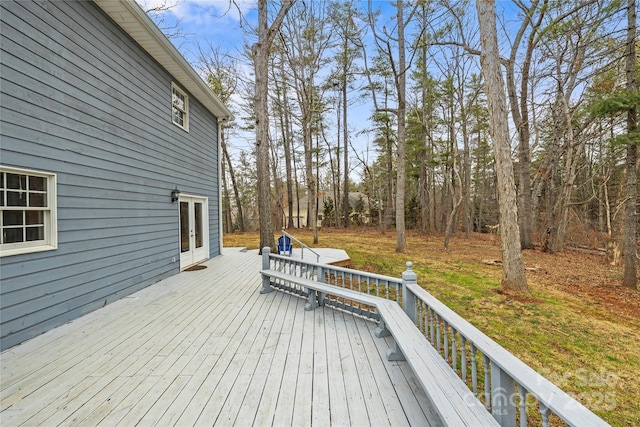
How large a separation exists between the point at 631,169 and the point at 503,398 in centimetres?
709

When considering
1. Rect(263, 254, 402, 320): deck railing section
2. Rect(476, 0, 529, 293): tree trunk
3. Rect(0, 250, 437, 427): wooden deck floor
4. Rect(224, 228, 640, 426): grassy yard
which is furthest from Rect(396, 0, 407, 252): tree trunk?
Rect(0, 250, 437, 427): wooden deck floor

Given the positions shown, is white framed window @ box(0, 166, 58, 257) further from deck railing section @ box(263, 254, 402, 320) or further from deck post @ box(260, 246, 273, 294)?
deck railing section @ box(263, 254, 402, 320)

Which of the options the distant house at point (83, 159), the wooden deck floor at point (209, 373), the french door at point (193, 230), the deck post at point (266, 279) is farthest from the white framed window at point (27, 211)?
the french door at point (193, 230)

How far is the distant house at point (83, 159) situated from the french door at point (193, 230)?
28cm

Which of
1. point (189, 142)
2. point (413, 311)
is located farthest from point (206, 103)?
point (413, 311)

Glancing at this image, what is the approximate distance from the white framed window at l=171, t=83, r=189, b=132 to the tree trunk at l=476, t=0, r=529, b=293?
669 centimetres

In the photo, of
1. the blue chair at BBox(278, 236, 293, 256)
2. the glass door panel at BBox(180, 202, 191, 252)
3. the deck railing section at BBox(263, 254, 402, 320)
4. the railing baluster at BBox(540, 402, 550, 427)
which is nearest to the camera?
the railing baluster at BBox(540, 402, 550, 427)

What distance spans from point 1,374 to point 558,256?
1379cm

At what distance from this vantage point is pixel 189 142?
7.11m

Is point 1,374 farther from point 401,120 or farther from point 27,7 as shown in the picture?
point 401,120

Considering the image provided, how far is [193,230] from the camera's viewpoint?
23.9ft

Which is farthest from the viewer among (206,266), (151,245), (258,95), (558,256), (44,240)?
(558,256)

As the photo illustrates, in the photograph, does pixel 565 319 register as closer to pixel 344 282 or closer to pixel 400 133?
pixel 344 282

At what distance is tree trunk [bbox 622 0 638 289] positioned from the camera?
5.50 meters
